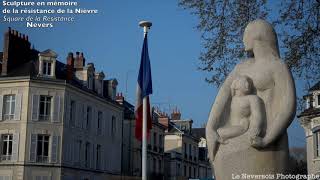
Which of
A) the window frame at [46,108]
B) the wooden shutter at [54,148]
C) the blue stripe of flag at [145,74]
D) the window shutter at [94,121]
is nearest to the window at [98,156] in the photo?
the window shutter at [94,121]

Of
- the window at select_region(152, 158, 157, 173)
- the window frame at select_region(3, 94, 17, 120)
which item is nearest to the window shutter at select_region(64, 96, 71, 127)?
the window frame at select_region(3, 94, 17, 120)

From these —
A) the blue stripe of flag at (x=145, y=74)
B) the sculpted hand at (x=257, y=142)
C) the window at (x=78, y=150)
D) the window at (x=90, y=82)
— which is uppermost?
the window at (x=90, y=82)

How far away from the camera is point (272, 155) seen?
7.08 m

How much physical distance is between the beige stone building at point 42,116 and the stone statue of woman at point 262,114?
110ft

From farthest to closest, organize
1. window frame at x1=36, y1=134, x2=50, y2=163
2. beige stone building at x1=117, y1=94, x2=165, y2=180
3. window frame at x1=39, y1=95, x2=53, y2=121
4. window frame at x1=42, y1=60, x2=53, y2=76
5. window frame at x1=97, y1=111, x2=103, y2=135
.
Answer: beige stone building at x1=117, y1=94, x2=165, y2=180, window frame at x1=97, y1=111, x2=103, y2=135, window frame at x1=42, y1=60, x2=53, y2=76, window frame at x1=39, y1=95, x2=53, y2=121, window frame at x1=36, y1=134, x2=50, y2=163

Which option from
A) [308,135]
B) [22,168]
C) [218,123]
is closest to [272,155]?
[218,123]

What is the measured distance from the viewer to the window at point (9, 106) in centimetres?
4047

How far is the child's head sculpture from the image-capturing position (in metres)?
7.32

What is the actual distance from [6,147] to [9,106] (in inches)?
123

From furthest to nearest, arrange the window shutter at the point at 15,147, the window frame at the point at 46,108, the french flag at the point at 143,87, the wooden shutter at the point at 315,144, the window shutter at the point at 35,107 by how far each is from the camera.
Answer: the wooden shutter at the point at 315,144, the window frame at the point at 46,108, the window shutter at the point at 35,107, the window shutter at the point at 15,147, the french flag at the point at 143,87

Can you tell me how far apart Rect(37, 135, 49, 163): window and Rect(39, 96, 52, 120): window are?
59.4 inches

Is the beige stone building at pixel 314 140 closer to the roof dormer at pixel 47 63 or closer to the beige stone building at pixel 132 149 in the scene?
the beige stone building at pixel 132 149

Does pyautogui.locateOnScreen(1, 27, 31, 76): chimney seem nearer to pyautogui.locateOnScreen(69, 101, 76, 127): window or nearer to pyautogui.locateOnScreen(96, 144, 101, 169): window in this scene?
pyautogui.locateOnScreen(69, 101, 76, 127): window

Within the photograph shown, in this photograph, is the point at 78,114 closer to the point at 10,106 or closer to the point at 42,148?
the point at 42,148
